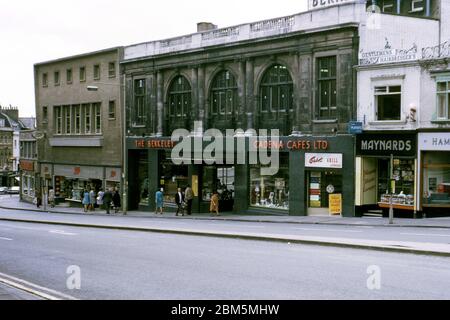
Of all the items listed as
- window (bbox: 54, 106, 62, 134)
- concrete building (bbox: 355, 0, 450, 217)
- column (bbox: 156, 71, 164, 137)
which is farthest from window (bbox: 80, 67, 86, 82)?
concrete building (bbox: 355, 0, 450, 217)

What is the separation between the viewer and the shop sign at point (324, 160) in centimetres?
3222

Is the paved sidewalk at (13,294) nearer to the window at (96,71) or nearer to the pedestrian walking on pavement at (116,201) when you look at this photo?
the pedestrian walking on pavement at (116,201)

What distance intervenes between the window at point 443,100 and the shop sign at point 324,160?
18.0 ft

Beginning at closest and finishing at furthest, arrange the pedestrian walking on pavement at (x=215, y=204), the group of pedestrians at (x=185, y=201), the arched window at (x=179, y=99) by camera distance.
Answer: the pedestrian walking on pavement at (x=215, y=204) < the group of pedestrians at (x=185, y=201) < the arched window at (x=179, y=99)

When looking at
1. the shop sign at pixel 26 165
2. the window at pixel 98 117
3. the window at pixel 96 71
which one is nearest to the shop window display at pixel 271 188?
the window at pixel 98 117

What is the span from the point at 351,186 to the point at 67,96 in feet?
104

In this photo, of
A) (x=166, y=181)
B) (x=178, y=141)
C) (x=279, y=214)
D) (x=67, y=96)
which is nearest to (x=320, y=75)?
(x=279, y=214)

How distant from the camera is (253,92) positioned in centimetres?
3688

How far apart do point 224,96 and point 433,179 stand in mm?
14646

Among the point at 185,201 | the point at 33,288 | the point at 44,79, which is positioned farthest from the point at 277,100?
the point at 44,79

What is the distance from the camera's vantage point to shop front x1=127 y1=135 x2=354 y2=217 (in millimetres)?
32594

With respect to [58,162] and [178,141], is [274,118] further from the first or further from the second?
[58,162]

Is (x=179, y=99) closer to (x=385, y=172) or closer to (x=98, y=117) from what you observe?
(x=98, y=117)
